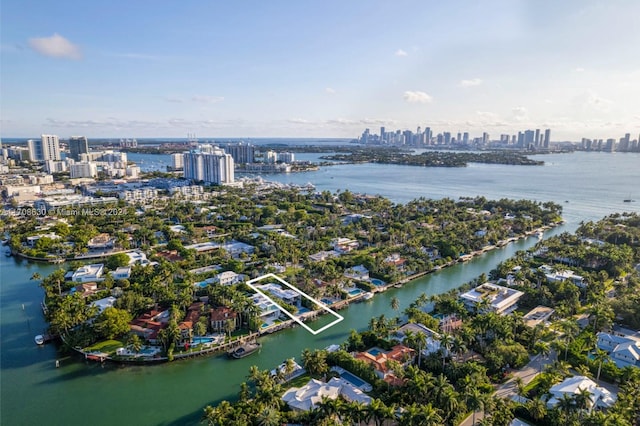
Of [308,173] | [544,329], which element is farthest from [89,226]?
[308,173]

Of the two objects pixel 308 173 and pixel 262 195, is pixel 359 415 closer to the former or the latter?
pixel 262 195

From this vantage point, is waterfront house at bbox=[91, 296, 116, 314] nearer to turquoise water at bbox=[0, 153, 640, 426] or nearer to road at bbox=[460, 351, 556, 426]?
turquoise water at bbox=[0, 153, 640, 426]

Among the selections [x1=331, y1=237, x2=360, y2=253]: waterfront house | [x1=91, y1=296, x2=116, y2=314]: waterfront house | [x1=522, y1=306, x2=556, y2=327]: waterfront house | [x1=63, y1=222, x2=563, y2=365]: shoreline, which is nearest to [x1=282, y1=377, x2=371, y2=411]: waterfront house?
[x1=63, y1=222, x2=563, y2=365]: shoreline

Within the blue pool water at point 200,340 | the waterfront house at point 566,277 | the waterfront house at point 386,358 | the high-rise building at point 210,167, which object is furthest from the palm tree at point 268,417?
the high-rise building at point 210,167

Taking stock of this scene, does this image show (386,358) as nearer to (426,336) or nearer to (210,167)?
(426,336)

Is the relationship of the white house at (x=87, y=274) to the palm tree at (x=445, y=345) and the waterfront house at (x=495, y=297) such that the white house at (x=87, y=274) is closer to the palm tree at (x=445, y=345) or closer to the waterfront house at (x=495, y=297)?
the palm tree at (x=445, y=345)

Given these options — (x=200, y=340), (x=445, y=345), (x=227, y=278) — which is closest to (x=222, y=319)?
(x=200, y=340)
